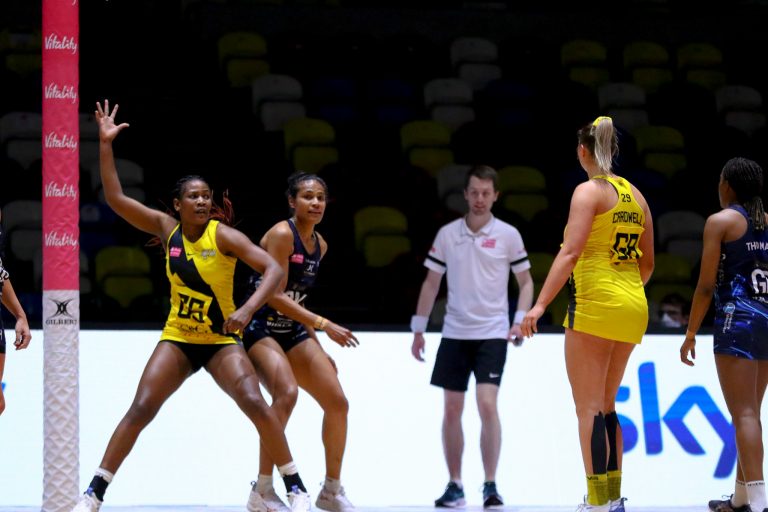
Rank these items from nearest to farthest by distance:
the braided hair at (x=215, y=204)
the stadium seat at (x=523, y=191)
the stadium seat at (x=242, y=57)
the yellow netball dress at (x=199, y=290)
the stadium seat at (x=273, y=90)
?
the yellow netball dress at (x=199, y=290), the braided hair at (x=215, y=204), the stadium seat at (x=523, y=191), the stadium seat at (x=273, y=90), the stadium seat at (x=242, y=57)

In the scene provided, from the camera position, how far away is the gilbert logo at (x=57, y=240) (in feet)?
20.6

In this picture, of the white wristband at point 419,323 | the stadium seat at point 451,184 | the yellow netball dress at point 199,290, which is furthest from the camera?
the stadium seat at point 451,184

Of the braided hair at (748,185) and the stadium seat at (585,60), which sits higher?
the stadium seat at (585,60)

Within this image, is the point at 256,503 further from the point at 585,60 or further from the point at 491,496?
the point at 585,60

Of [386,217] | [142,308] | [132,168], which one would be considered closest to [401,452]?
[142,308]

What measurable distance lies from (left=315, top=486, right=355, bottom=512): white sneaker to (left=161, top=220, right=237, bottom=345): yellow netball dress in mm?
1249

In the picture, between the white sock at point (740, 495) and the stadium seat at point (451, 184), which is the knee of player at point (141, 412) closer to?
the white sock at point (740, 495)

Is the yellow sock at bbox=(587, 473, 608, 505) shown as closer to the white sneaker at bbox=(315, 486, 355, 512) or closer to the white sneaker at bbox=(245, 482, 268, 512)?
the white sneaker at bbox=(315, 486, 355, 512)

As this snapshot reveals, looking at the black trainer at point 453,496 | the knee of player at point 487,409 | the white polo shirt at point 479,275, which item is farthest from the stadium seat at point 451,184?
the black trainer at point 453,496

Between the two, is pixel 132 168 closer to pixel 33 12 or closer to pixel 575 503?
pixel 33 12

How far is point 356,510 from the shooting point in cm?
717

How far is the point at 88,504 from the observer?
233 inches

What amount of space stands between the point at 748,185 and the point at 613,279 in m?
0.97

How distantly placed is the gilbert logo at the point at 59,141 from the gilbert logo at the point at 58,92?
7.3 inches
